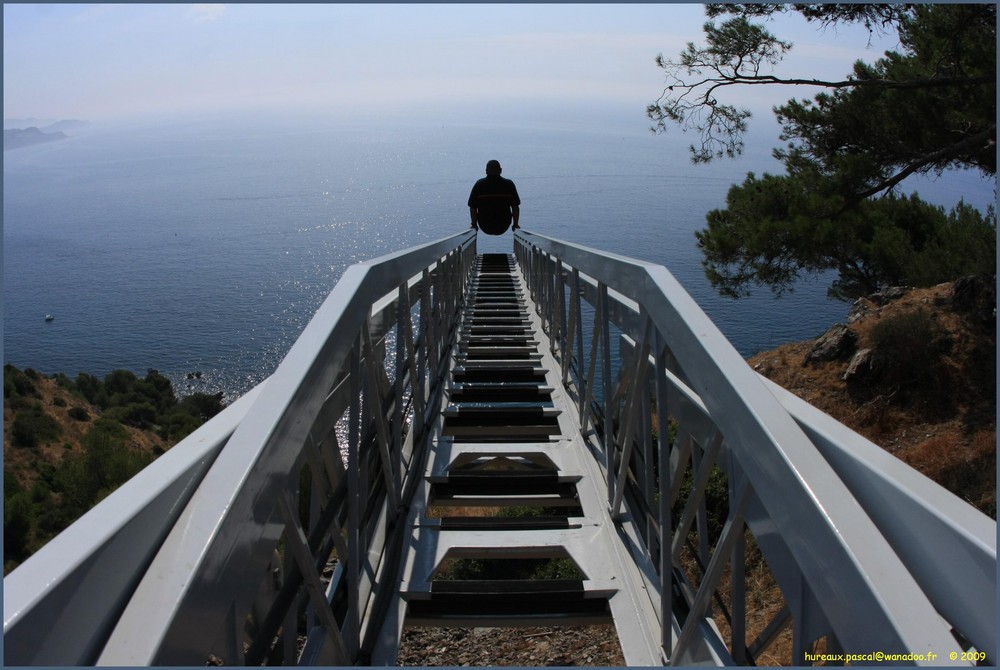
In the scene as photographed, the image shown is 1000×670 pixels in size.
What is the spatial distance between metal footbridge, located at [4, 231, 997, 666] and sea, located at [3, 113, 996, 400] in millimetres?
8851

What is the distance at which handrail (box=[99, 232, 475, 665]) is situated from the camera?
947 millimetres

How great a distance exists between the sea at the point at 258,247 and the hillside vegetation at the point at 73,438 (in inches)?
225

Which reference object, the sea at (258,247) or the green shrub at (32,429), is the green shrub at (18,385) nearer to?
the green shrub at (32,429)

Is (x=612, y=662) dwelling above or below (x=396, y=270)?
below

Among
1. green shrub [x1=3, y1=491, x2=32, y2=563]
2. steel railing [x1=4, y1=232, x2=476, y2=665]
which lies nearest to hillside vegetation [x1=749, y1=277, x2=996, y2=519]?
steel railing [x1=4, y1=232, x2=476, y2=665]

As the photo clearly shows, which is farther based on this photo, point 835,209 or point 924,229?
point 924,229

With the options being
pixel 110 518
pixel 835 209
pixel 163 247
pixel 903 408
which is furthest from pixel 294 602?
pixel 163 247

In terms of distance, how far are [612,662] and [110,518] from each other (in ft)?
25.9

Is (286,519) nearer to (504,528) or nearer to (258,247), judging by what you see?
(504,528)

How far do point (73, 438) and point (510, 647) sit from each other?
130 feet

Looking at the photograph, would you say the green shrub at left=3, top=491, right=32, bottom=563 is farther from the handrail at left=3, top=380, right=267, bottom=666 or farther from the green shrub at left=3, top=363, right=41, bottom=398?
the handrail at left=3, top=380, right=267, bottom=666

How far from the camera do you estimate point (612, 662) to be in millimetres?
7898

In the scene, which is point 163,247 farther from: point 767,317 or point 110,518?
point 110,518

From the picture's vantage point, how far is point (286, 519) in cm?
146
